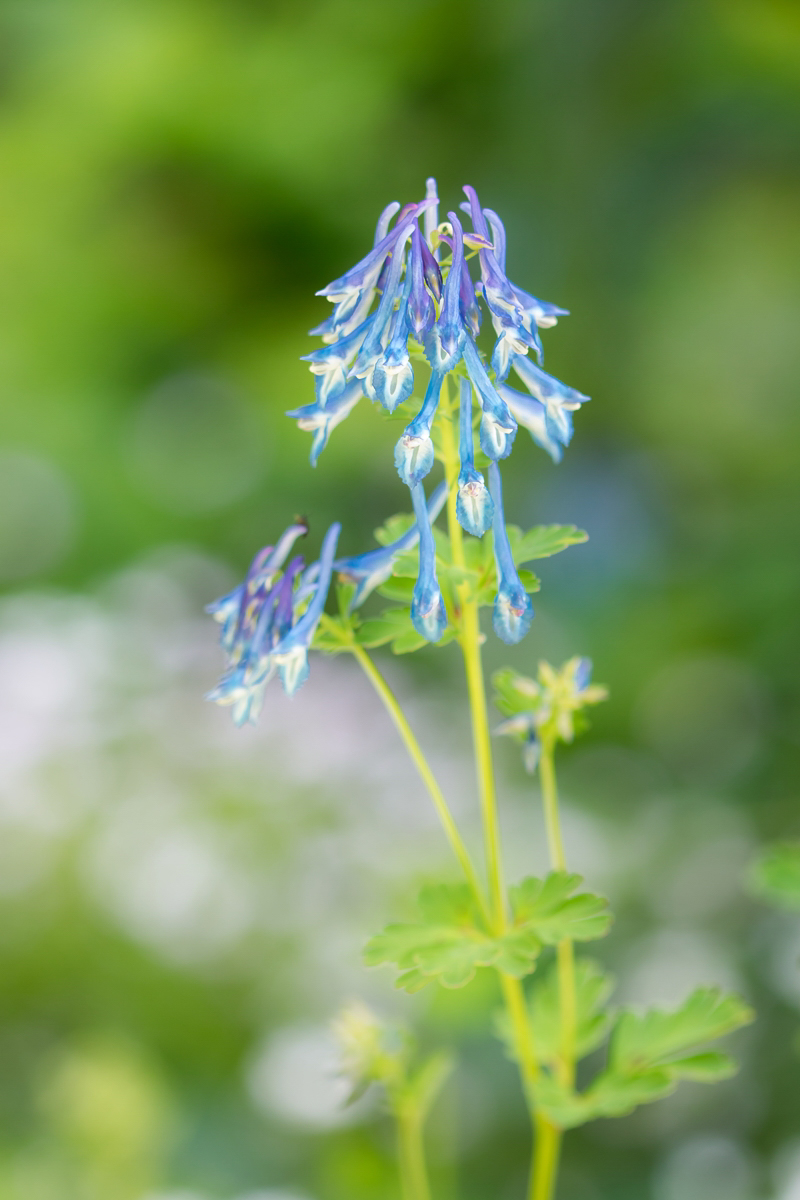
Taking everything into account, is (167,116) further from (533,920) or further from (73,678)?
(533,920)

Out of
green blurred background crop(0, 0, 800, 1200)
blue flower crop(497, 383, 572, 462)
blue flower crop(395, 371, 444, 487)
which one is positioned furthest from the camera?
green blurred background crop(0, 0, 800, 1200)

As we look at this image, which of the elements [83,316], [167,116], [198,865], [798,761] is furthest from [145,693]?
[167,116]

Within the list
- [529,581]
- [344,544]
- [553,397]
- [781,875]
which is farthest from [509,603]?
[344,544]

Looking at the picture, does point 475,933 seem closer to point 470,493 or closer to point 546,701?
point 546,701

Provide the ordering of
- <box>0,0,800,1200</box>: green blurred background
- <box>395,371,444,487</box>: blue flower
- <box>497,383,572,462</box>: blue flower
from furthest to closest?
<box>0,0,800,1200</box>: green blurred background
<box>497,383,572,462</box>: blue flower
<box>395,371,444,487</box>: blue flower

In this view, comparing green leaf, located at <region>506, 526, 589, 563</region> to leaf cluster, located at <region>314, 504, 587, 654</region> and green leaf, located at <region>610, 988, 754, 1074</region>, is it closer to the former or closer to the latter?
leaf cluster, located at <region>314, 504, 587, 654</region>

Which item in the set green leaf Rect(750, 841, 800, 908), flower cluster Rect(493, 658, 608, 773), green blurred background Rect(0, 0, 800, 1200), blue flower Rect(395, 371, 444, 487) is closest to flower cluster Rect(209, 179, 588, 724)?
blue flower Rect(395, 371, 444, 487)
